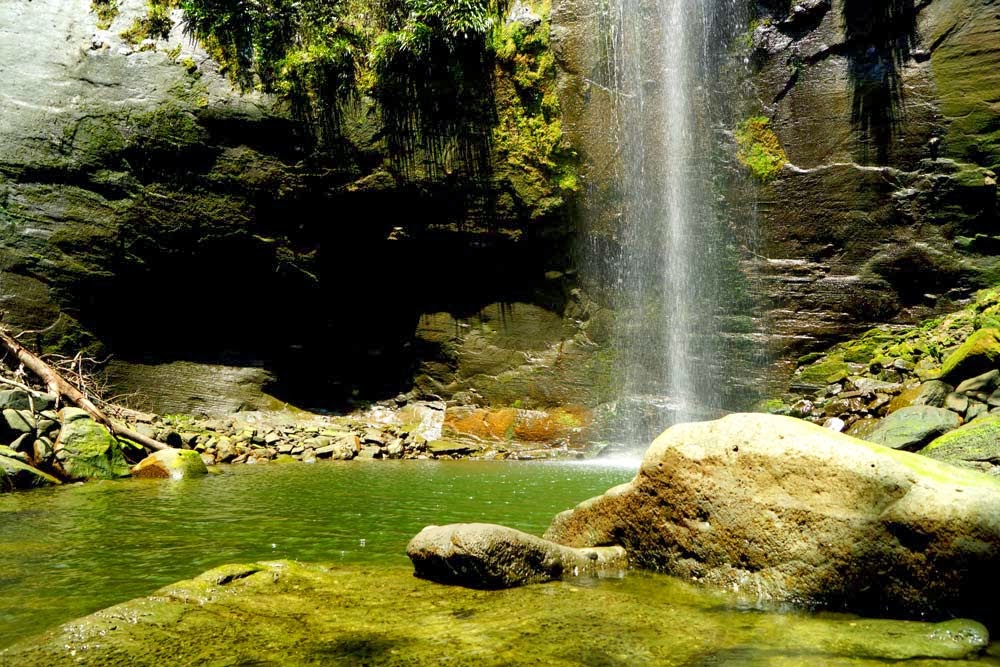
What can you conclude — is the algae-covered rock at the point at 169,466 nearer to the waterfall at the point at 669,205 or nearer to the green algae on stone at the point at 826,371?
the waterfall at the point at 669,205

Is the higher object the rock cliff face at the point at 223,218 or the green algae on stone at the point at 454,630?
the rock cliff face at the point at 223,218

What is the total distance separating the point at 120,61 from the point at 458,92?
822cm

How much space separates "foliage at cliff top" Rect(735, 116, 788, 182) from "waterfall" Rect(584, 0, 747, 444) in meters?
0.48

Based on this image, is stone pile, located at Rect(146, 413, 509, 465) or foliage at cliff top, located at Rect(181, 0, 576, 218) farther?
foliage at cliff top, located at Rect(181, 0, 576, 218)

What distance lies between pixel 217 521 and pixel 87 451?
4.44 meters

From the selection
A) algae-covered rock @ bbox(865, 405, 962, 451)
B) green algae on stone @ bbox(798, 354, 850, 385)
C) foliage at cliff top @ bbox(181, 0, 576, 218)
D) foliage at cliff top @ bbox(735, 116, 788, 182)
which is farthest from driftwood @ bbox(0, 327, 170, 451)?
foliage at cliff top @ bbox(735, 116, 788, 182)

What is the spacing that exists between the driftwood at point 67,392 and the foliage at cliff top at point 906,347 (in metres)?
12.6

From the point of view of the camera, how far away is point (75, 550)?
191 inches

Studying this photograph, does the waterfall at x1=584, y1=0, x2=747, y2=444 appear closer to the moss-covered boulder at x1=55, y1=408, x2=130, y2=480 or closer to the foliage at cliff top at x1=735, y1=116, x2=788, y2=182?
the foliage at cliff top at x1=735, y1=116, x2=788, y2=182

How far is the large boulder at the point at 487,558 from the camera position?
3777 mm

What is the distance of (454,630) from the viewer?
2.97 meters

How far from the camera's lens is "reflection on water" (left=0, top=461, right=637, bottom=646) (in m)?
4.00

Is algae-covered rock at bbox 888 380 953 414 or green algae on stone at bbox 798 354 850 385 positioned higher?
algae-covered rock at bbox 888 380 953 414

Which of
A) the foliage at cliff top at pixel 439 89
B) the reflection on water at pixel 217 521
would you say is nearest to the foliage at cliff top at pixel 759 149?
the foliage at cliff top at pixel 439 89
